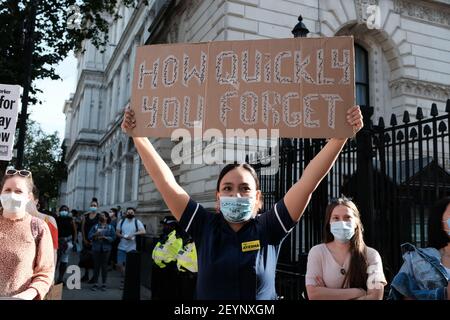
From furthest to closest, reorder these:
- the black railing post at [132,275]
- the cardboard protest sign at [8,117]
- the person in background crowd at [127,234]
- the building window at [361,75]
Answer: the building window at [361,75]
the person in background crowd at [127,234]
the black railing post at [132,275]
the cardboard protest sign at [8,117]

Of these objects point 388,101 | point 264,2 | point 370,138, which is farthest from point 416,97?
point 370,138

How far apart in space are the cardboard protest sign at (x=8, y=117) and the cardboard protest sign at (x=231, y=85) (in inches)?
109

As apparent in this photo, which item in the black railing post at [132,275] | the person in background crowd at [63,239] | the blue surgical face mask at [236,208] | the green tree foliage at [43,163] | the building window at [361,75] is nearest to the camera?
the blue surgical face mask at [236,208]

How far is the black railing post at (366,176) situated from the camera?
544cm

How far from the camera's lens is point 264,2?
13.3 m

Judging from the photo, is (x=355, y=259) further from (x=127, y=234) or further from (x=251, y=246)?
(x=127, y=234)


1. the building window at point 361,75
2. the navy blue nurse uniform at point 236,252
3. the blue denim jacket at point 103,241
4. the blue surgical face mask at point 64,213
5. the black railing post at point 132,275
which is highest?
the building window at point 361,75

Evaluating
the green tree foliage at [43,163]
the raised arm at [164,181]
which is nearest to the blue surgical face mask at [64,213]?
the raised arm at [164,181]

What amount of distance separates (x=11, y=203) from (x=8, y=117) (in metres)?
2.68

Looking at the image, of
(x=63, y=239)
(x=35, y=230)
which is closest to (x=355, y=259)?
(x=35, y=230)

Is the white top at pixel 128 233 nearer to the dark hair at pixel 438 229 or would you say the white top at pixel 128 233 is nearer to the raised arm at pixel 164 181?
the raised arm at pixel 164 181

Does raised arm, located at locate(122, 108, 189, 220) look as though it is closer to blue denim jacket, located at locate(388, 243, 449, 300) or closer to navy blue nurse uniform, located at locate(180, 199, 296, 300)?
navy blue nurse uniform, located at locate(180, 199, 296, 300)

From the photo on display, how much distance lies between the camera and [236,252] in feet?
7.97

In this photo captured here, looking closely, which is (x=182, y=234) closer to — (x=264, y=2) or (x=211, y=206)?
(x=211, y=206)
